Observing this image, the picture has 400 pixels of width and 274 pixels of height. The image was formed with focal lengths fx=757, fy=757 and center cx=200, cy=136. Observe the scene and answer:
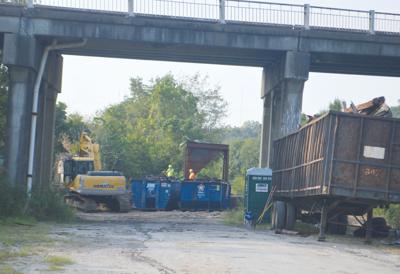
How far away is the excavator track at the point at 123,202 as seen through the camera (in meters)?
37.3

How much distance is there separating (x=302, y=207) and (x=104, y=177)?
15.5 m

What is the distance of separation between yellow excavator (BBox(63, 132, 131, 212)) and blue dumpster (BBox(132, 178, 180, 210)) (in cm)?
A: 89

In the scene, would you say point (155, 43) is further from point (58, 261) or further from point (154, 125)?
point (154, 125)

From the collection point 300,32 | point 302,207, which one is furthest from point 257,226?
point 300,32

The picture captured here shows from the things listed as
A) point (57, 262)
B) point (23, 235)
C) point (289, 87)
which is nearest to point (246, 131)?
point (289, 87)

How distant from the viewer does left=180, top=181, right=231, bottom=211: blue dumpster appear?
37.6 metres

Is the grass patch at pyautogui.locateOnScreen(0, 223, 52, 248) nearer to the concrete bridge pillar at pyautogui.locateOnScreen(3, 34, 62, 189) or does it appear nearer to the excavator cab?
the concrete bridge pillar at pyautogui.locateOnScreen(3, 34, 62, 189)

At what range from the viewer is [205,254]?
14.4 m

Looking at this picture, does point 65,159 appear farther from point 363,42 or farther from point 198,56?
point 363,42

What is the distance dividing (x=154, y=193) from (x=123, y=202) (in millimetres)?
1747

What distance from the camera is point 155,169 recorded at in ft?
187

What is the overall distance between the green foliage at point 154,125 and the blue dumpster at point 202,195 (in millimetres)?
17581

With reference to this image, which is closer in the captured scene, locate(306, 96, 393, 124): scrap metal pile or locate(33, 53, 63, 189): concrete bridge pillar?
locate(306, 96, 393, 124): scrap metal pile

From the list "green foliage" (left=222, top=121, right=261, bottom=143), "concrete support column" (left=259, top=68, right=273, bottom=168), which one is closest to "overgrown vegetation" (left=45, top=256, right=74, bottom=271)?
"concrete support column" (left=259, top=68, right=273, bottom=168)
